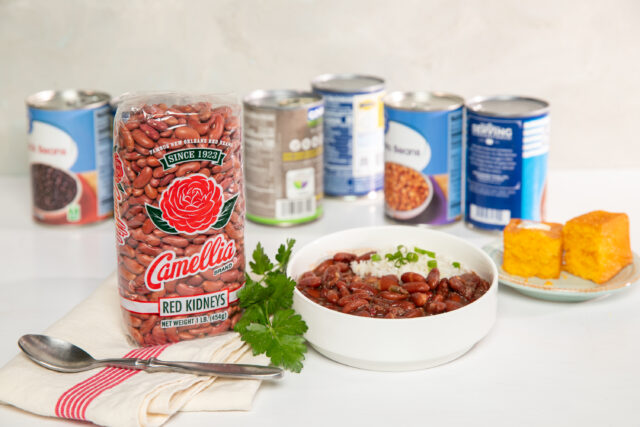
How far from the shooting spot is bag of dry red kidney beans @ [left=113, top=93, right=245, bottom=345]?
1.01 metres

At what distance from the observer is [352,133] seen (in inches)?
65.2

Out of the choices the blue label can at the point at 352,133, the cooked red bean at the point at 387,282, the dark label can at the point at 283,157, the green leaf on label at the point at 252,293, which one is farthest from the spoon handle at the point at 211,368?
the blue label can at the point at 352,133

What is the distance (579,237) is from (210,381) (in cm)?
60

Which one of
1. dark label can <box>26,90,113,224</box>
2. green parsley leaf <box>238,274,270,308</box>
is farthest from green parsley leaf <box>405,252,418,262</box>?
dark label can <box>26,90,113,224</box>

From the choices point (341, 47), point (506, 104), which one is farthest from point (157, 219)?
point (341, 47)

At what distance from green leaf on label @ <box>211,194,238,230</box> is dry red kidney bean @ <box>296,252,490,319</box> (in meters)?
0.15

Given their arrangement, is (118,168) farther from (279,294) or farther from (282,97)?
(282,97)

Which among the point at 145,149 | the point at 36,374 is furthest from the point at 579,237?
the point at 36,374

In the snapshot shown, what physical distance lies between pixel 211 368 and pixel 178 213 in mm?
189

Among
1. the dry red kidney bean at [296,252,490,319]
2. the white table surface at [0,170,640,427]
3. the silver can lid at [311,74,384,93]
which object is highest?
the silver can lid at [311,74,384,93]

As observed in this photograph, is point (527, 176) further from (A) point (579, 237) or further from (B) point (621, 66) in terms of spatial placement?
(B) point (621, 66)

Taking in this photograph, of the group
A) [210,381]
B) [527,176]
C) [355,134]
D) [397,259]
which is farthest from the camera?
[355,134]

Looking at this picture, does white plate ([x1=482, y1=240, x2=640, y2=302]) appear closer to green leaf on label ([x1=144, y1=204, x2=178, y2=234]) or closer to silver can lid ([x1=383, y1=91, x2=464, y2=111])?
silver can lid ([x1=383, y1=91, x2=464, y2=111])

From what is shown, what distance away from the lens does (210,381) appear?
1.00m
